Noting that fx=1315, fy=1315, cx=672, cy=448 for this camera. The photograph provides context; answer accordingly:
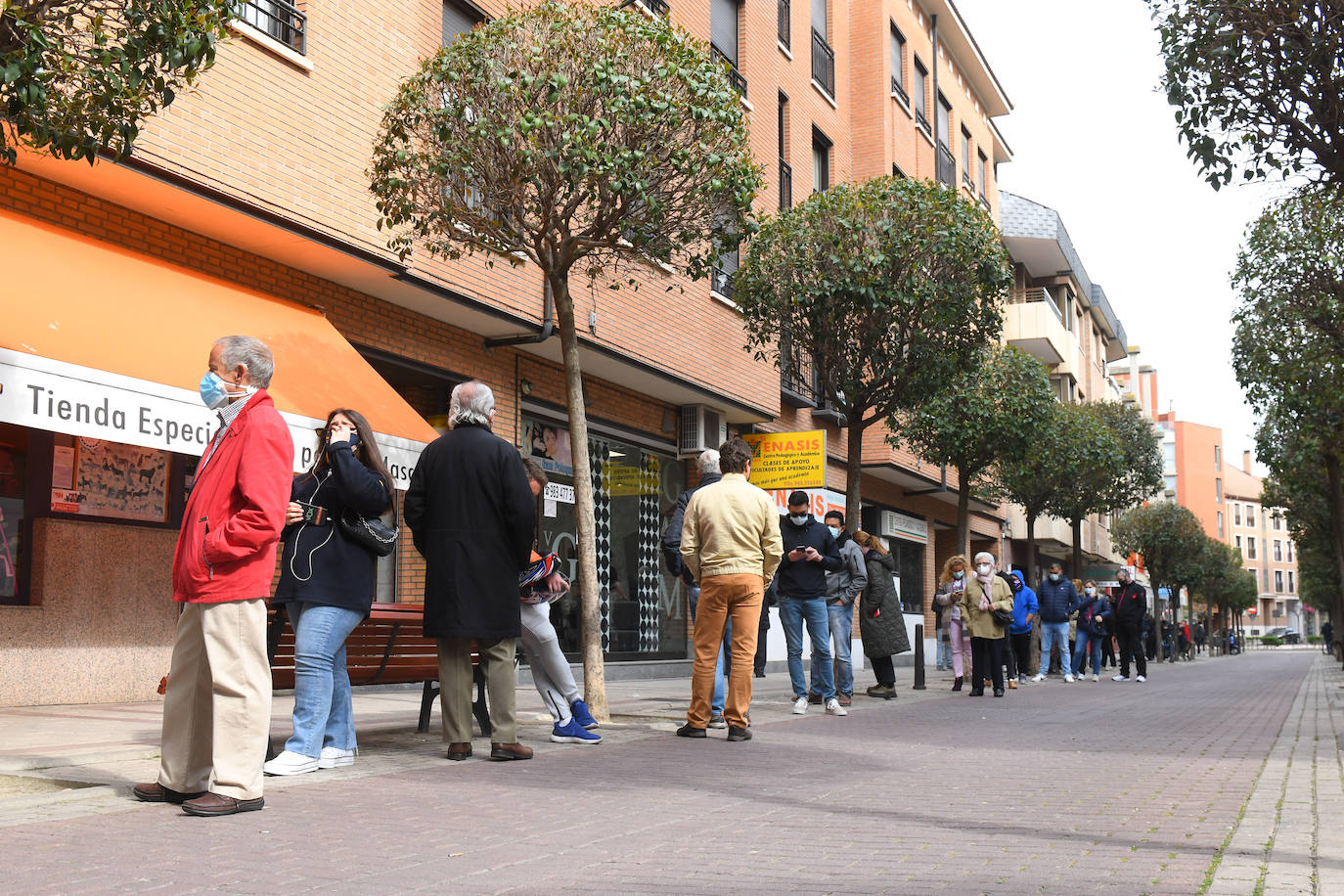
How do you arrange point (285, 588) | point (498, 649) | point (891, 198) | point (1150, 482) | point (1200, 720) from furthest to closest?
point (1150, 482) → point (891, 198) → point (1200, 720) → point (498, 649) → point (285, 588)

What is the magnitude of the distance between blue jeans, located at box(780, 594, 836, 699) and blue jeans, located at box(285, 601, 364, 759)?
495 centimetres

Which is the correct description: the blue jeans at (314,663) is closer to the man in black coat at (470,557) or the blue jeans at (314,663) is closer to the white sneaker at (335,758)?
the white sneaker at (335,758)

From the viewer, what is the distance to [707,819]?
226 inches

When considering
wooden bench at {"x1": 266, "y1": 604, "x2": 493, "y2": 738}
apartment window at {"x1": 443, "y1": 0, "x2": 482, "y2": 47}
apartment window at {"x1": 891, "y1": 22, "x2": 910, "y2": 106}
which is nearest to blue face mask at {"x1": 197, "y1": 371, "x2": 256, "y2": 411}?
wooden bench at {"x1": 266, "y1": 604, "x2": 493, "y2": 738}

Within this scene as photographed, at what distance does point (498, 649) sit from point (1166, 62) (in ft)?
26.5

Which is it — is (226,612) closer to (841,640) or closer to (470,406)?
(470,406)

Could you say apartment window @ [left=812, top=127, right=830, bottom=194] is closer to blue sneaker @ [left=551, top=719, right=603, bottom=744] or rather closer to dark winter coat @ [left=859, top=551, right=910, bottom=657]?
dark winter coat @ [left=859, top=551, right=910, bottom=657]

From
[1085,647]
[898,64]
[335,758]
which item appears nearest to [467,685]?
[335,758]

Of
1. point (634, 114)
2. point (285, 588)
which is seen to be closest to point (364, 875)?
point (285, 588)

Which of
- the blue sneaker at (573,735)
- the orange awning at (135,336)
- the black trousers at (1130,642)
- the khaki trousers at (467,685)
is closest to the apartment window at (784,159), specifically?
the black trousers at (1130,642)

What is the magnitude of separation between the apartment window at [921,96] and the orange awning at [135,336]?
955 inches

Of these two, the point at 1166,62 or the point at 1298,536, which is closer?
the point at 1166,62

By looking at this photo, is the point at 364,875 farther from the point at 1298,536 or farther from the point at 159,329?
the point at 1298,536

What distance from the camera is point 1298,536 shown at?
2021 inches
